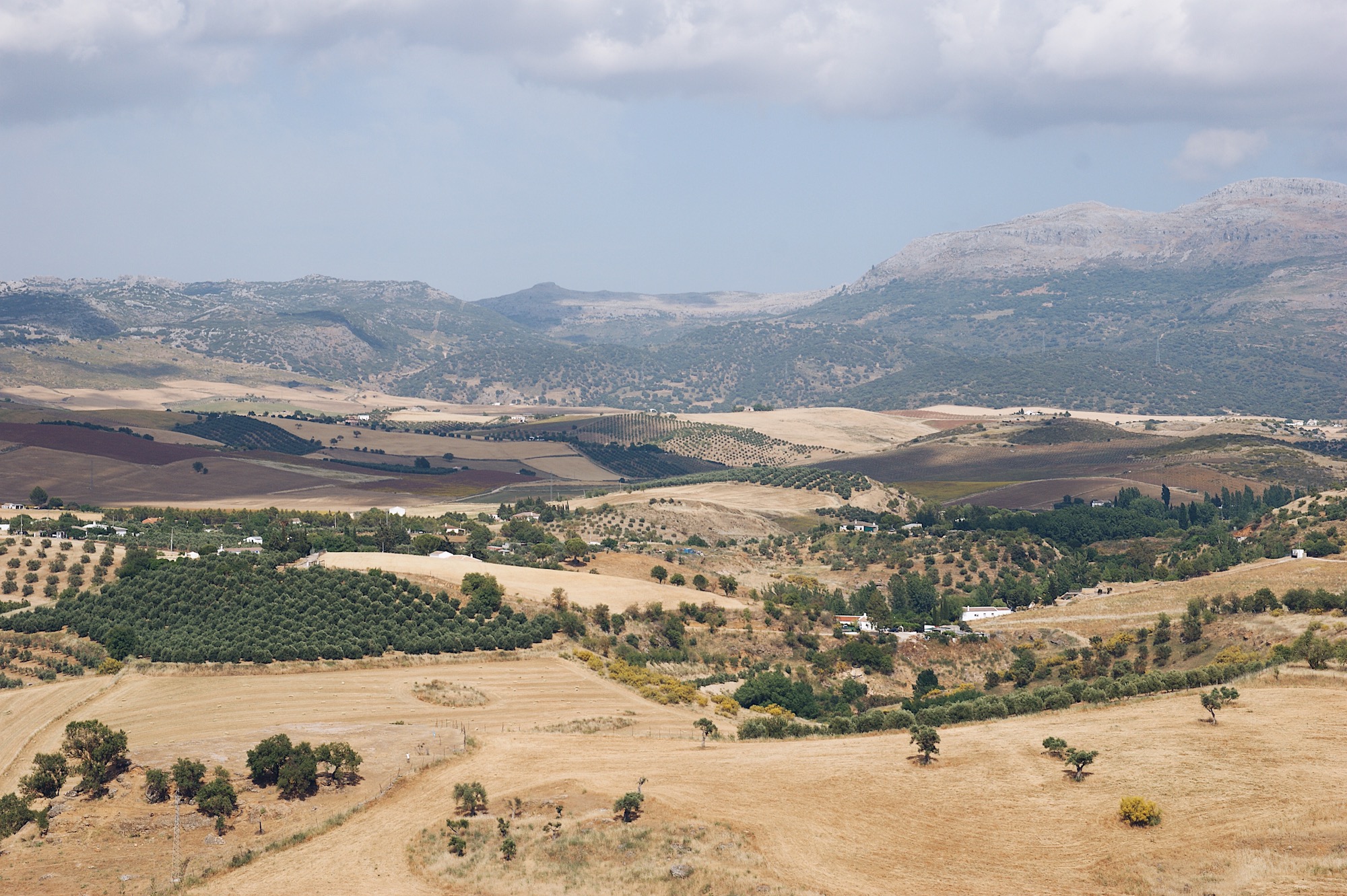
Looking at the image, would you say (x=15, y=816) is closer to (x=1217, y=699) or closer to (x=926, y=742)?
(x=926, y=742)

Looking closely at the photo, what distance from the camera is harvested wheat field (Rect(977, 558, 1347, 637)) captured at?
353 feet

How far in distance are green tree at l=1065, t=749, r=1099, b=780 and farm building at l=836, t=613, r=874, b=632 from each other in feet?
184

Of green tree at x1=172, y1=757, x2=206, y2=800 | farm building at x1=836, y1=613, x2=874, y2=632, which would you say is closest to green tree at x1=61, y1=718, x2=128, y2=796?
green tree at x1=172, y1=757, x2=206, y2=800

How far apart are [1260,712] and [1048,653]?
1550 inches

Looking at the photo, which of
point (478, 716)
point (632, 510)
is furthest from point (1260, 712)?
point (632, 510)

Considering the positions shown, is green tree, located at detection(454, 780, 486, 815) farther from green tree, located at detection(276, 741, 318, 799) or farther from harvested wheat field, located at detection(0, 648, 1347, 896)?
green tree, located at detection(276, 741, 318, 799)

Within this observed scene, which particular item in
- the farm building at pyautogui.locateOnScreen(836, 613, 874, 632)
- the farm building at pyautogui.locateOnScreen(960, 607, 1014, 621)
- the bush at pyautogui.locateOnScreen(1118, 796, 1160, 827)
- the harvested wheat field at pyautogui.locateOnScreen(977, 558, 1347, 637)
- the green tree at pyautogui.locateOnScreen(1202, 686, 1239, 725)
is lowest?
the farm building at pyautogui.locateOnScreen(960, 607, 1014, 621)

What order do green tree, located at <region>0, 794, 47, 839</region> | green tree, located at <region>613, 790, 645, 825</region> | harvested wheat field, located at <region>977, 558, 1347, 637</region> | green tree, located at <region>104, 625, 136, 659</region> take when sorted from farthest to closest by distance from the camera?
harvested wheat field, located at <region>977, 558, 1347, 637</region>
green tree, located at <region>104, 625, 136, 659</region>
green tree, located at <region>0, 794, 47, 839</region>
green tree, located at <region>613, 790, 645, 825</region>

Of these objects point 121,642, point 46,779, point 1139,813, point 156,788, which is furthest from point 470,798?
point 121,642

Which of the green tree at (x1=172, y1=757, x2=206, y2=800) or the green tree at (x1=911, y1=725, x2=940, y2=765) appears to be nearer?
the green tree at (x1=172, y1=757, x2=206, y2=800)

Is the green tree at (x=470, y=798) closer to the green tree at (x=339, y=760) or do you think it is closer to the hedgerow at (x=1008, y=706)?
the green tree at (x=339, y=760)

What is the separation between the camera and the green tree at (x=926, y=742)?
6078 centimetres

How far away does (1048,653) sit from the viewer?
102 meters

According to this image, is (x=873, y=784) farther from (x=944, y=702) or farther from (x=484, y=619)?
(x=484, y=619)
